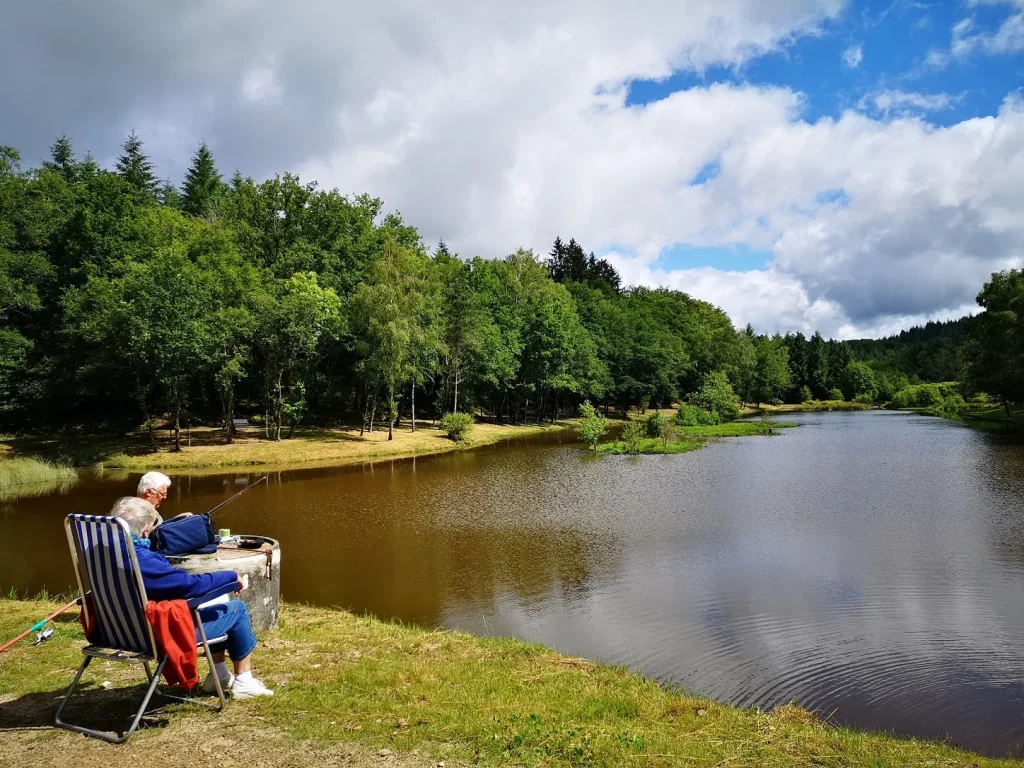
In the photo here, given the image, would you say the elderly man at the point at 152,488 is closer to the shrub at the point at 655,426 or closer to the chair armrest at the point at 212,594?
the chair armrest at the point at 212,594

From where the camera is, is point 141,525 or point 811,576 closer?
point 141,525

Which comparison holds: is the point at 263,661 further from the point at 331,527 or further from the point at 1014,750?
the point at 331,527

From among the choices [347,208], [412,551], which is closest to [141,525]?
[412,551]

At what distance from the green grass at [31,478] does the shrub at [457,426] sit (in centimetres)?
2055

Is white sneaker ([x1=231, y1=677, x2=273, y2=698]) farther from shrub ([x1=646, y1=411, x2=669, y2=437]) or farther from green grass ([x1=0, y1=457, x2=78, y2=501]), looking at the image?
shrub ([x1=646, y1=411, x2=669, y2=437])

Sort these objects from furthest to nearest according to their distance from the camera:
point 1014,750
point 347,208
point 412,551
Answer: point 347,208, point 412,551, point 1014,750

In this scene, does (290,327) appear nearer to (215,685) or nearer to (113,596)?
(215,685)

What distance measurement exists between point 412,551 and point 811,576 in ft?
27.3

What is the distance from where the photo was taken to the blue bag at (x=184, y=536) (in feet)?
19.5

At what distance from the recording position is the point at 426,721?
491cm

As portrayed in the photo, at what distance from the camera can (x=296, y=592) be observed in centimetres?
1154

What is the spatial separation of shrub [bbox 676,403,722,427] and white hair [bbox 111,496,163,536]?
4835cm

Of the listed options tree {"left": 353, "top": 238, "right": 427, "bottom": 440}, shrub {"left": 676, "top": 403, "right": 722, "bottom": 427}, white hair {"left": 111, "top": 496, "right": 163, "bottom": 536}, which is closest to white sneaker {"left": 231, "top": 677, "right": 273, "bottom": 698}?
white hair {"left": 111, "top": 496, "right": 163, "bottom": 536}

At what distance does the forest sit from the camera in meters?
32.8
